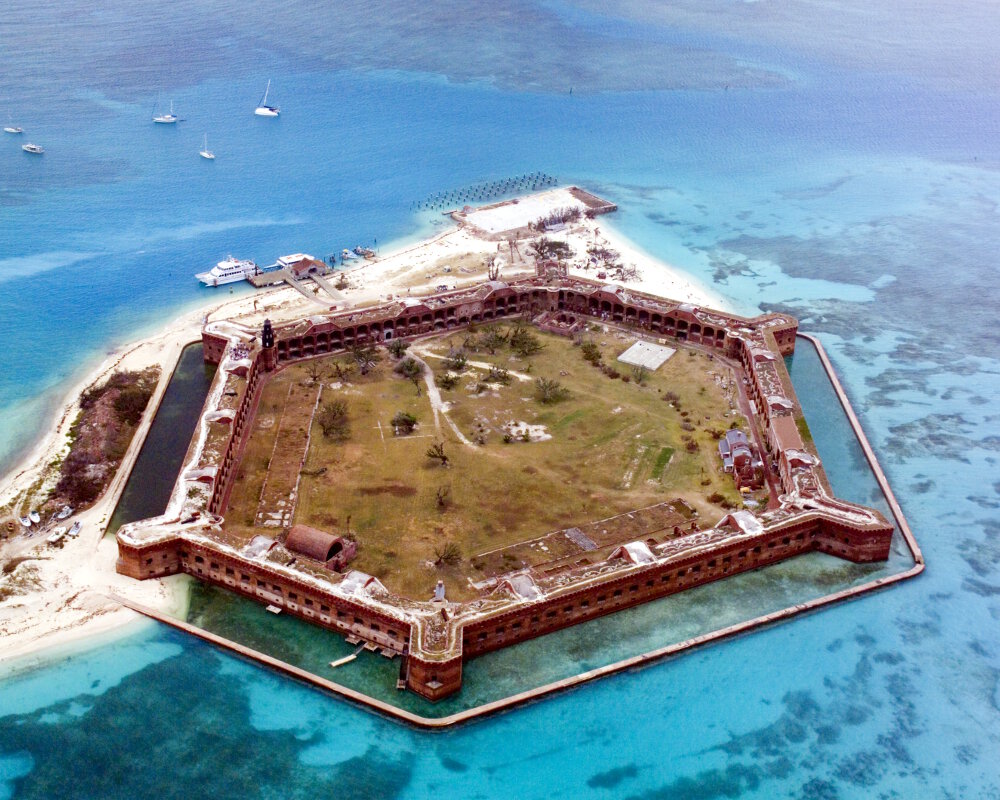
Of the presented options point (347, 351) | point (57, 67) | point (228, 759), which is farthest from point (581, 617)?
point (57, 67)

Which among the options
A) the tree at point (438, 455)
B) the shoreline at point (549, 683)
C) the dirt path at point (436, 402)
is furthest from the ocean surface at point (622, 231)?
the dirt path at point (436, 402)

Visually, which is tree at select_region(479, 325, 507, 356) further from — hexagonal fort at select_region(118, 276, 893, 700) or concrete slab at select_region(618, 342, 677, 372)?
concrete slab at select_region(618, 342, 677, 372)

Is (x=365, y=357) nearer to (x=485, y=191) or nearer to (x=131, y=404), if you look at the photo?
(x=131, y=404)

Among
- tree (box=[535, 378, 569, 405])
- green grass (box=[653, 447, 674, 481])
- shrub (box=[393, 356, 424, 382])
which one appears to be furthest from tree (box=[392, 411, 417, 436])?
green grass (box=[653, 447, 674, 481])

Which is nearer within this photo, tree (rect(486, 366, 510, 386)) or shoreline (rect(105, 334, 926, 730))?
shoreline (rect(105, 334, 926, 730))

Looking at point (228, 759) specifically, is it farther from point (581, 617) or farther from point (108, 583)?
point (581, 617)

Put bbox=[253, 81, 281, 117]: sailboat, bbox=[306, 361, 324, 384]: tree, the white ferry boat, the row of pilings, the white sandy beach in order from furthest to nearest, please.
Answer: bbox=[253, 81, 281, 117]: sailboat, the row of pilings, the white ferry boat, bbox=[306, 361, 324, 384]: tree, the white sandy beach

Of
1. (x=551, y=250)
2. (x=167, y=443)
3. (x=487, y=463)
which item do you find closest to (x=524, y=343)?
(x=487, y=463)

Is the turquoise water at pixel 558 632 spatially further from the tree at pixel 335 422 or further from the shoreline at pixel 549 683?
the tree at pixel 335 422
